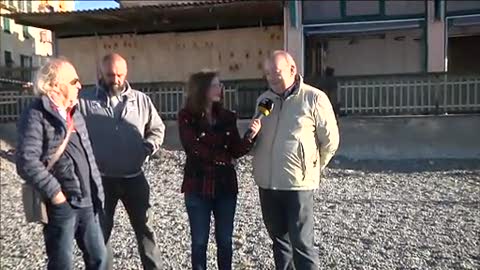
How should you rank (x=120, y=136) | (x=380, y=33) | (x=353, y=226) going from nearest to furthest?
(x=120, y=136) < (x=353, y=226) < (x=380, y=33)

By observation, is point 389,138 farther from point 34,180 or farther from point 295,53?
point 34,180

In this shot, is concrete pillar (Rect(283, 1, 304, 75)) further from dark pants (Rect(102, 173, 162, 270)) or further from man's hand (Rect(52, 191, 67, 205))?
man's hand (Rect(52, 191, 67, 205))

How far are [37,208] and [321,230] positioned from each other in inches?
145

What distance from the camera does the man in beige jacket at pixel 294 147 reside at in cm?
459

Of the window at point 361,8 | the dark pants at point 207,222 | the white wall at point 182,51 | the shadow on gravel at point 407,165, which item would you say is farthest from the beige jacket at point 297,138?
the white wall at point 182,51

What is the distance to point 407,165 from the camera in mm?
12391

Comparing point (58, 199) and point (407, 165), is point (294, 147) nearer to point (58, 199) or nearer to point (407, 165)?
point (58, 199)

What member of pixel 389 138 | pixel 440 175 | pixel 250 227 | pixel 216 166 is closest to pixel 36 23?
pixel 389 138

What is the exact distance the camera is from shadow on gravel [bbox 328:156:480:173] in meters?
11.9

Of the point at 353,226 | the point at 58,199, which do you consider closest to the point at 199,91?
the point at 58,199

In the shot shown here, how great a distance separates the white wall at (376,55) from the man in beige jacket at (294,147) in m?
13.2

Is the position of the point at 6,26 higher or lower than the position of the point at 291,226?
higher

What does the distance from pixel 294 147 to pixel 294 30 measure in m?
12.0

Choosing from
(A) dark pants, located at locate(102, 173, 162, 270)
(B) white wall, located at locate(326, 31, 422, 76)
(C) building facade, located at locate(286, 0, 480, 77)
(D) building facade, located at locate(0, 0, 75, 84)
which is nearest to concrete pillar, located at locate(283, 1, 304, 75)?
(C) building facade, located at locate(286, 0, 480, 77)
